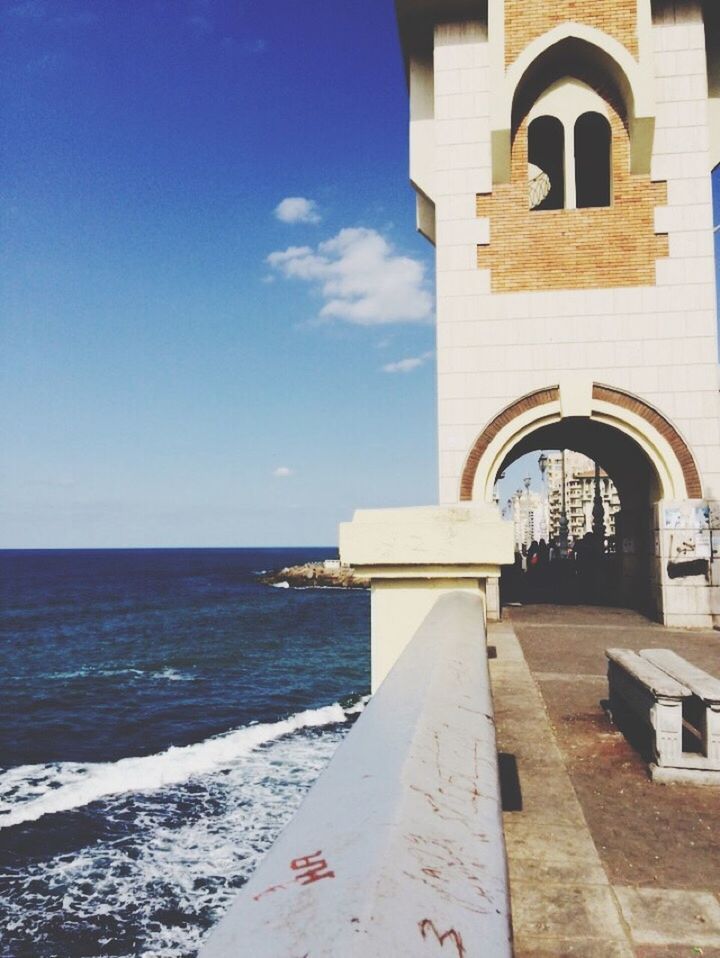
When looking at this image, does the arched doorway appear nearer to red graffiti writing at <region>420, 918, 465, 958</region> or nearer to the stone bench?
the stone bench

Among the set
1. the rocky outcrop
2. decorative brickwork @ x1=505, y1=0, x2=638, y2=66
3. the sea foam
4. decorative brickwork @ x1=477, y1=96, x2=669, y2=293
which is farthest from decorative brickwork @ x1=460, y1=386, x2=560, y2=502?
the rocky outcrop

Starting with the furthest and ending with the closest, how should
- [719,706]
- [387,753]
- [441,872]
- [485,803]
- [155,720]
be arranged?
1. [155,720]
2. [719,706]
3. [387,753]
4. [485,803]
5. [441,872]

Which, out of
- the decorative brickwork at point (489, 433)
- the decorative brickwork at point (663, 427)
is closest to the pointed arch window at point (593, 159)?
the decorative brickwork at point (663, 427)

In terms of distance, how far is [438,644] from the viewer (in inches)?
110

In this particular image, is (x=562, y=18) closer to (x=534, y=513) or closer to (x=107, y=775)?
(x=107, y=775)

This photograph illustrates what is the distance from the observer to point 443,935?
749 mm

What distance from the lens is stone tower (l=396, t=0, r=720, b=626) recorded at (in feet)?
37.2

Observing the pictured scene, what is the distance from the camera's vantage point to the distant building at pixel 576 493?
52.1 m

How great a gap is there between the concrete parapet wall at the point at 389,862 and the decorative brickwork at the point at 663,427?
10.8m

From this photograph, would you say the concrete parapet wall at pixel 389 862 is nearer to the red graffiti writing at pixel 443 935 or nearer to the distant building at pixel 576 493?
the red graffiti writing at pixel 443 935

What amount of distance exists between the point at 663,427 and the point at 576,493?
4994 centimetres

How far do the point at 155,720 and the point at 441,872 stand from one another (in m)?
25.1

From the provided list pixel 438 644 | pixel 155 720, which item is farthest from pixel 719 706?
pixel 155 720

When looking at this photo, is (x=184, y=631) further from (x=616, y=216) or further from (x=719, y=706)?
(x=719, y=706)
